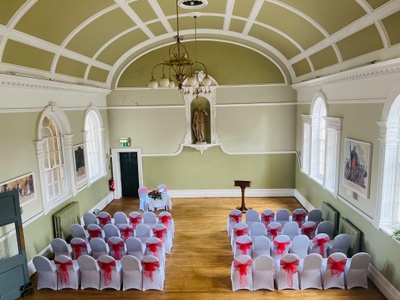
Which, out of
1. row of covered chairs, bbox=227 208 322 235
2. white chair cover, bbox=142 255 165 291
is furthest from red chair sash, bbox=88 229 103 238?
row of covered chairs, bbox=227 208 322 235

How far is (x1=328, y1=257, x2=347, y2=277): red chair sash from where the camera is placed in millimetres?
6793

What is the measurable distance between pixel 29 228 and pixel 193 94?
813 centimetres

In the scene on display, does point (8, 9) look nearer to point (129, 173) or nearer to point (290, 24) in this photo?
point (290, 24)

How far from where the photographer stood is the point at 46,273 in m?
7.17

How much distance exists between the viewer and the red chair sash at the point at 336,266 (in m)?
6.79

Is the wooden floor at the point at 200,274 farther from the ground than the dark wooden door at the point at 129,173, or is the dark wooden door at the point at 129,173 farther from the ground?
the dark wooden door at the point at 129,173

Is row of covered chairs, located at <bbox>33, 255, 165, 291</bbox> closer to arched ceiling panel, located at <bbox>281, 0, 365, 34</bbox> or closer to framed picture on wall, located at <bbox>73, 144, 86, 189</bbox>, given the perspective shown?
framed picture on wall, located at <bbox>73, 144, 86, 189</bbox>

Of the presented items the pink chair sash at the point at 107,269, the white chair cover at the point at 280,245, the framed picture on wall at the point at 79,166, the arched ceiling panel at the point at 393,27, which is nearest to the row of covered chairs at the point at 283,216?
the white chair cover at the point at 280,245

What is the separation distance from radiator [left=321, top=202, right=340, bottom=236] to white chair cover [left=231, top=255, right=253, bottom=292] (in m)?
3.53

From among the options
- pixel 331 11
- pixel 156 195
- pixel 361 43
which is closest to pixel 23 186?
pixel 156 195

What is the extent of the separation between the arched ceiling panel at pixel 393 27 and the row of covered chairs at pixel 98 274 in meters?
6.67

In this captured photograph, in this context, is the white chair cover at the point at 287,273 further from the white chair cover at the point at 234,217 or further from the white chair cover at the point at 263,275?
the white chair cover at the point at 234,217

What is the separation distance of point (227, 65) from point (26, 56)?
8092 mm

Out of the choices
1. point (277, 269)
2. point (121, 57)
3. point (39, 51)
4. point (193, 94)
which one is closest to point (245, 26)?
point (193, 94)
